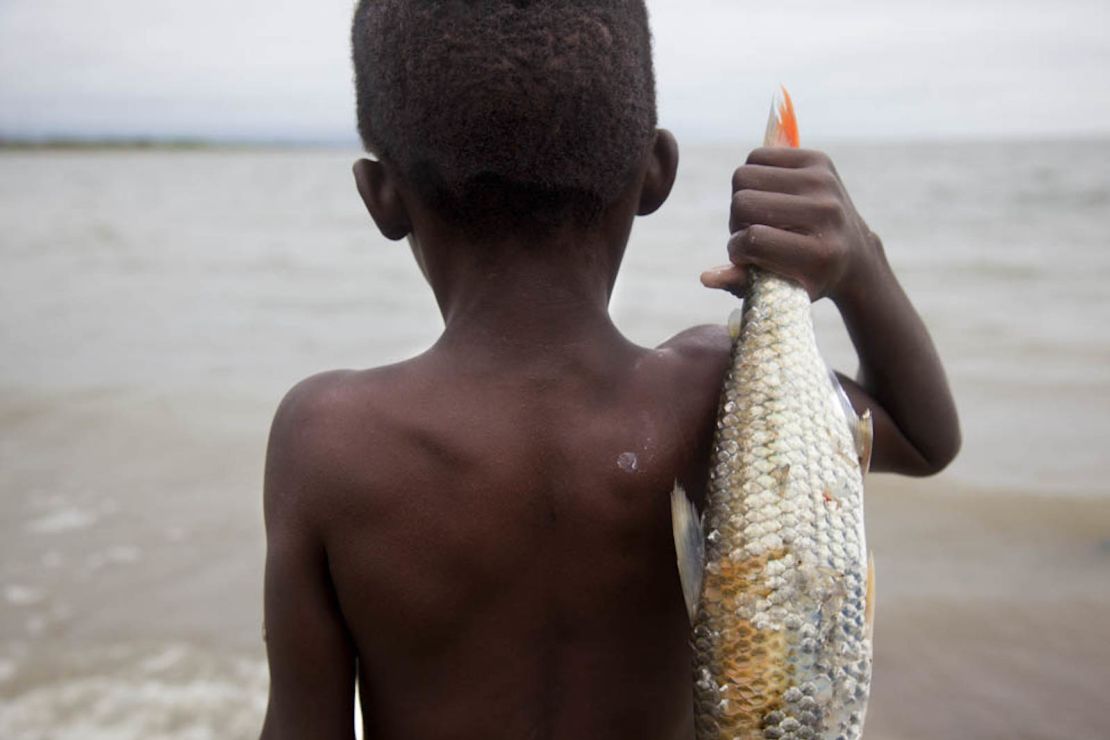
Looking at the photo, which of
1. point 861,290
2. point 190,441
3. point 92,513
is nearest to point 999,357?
point 190,441

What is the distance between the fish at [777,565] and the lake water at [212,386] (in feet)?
9.00

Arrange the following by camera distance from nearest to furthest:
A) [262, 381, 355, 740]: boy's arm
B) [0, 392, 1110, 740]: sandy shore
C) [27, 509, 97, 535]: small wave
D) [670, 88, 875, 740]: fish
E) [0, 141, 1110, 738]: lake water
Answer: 1. [670, 88, 875, 740]: fish
2. [262, 381, 355, 740]: boy's arm
3. [0, 392, 1110, 740]: sandy shore
4. [0, 141, 1110, 738]: lake water
5. [27, 509, 97, 535]: small wave

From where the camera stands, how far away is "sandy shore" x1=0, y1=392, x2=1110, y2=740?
3.73m

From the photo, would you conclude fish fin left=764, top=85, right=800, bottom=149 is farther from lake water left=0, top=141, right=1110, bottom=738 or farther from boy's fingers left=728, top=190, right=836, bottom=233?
lake water left=0, top=141, right=1110, bottom=738

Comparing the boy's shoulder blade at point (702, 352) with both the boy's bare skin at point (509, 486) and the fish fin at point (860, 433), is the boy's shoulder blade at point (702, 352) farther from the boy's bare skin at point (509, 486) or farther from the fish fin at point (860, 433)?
the fish fin at point (860, 433)

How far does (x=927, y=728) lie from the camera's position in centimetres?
354

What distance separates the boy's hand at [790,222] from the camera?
5.35 ft

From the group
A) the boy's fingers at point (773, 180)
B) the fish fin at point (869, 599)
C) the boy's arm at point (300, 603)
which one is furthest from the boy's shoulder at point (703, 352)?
the boy's arm at point (300, 603)

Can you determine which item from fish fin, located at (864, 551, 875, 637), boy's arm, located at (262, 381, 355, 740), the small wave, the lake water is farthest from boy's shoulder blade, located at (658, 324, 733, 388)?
the small wave

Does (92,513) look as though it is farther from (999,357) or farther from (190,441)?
(999,357)

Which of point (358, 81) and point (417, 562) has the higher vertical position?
point (358, 81)

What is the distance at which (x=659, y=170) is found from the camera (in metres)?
1.71

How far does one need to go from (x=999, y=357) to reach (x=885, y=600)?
14.8 feet

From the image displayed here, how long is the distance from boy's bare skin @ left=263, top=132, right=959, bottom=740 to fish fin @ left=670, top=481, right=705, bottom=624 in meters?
0.11
